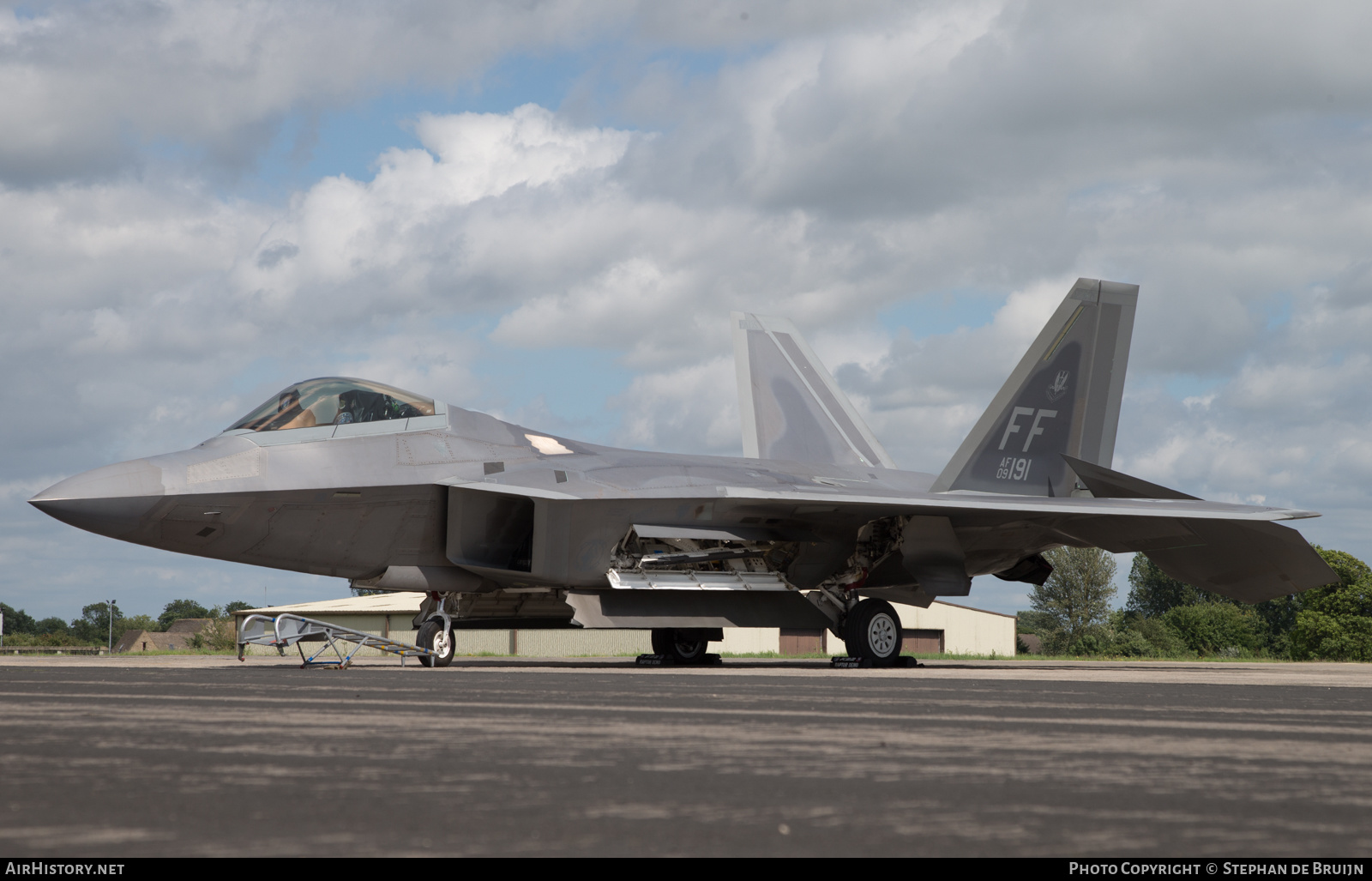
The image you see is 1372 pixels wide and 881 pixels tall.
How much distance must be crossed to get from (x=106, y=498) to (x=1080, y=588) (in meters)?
57.3

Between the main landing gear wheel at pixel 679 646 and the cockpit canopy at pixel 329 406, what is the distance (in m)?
4.76

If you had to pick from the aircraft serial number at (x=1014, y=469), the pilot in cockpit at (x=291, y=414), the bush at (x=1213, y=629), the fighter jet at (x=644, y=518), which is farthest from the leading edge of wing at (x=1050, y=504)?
the bush at (x=1213, y=629)

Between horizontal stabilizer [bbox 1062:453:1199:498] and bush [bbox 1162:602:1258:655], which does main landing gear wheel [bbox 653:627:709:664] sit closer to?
horizontal stabilizer [bbox 1062:453:1199:498]

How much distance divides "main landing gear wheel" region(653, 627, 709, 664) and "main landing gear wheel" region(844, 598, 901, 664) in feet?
8.22

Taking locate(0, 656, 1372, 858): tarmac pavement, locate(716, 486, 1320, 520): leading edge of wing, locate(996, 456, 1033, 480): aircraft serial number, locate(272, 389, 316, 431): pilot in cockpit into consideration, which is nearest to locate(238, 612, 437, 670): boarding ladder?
locate(272, 389, 316, 431): pilot in cockpit

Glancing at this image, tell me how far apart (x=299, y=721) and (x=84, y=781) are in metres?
2.06

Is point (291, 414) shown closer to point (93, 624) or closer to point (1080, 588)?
point (1080, 588)

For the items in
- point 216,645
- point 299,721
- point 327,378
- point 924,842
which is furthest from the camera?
point 216,645

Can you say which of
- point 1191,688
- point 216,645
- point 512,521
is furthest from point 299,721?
point 216,645

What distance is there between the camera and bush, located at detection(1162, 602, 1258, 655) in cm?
5346

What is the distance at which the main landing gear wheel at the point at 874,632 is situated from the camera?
1411cm

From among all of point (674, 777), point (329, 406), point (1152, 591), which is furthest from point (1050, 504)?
point (1152, 591)

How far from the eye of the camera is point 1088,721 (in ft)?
19.4

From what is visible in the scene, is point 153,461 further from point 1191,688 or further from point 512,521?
point 1191,688
